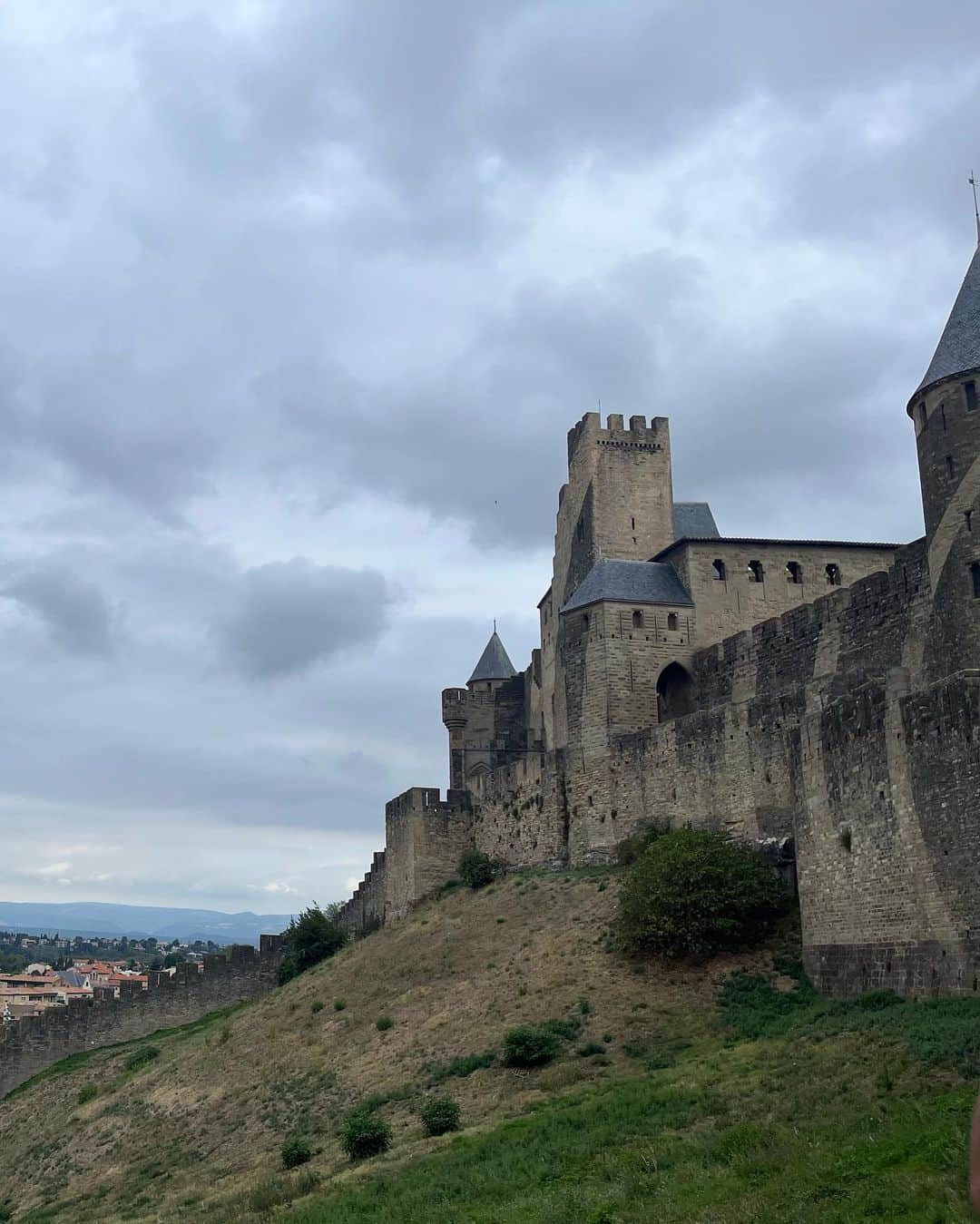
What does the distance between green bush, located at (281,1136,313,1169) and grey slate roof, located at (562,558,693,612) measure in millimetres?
24849

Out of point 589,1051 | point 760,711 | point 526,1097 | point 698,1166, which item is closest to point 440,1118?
point 526,1097

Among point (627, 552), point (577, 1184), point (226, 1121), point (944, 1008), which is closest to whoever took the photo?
point (577, 1184)

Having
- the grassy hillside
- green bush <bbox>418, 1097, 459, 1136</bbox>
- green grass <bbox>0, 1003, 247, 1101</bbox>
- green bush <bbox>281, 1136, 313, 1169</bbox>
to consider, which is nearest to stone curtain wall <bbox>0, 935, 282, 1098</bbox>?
green grass <bbox>0, 1003, 247, 1101</bbox>

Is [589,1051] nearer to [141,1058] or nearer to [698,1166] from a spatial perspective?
[698,1166]

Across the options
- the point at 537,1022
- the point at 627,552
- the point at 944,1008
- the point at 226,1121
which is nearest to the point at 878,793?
the point at 944,1008

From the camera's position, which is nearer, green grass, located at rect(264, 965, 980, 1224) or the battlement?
green grass, located at rect(264, 965, 980, 1224)

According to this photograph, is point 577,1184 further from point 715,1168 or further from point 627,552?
point 627,552

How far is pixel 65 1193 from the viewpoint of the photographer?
32.1 meters

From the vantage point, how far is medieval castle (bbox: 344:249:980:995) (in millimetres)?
26156

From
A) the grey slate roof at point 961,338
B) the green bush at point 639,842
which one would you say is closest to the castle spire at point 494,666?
the green bush at point 639,842

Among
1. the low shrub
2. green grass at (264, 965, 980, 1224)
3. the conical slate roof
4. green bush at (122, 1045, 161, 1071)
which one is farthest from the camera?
the conical slate roof

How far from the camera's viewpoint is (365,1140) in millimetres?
24484

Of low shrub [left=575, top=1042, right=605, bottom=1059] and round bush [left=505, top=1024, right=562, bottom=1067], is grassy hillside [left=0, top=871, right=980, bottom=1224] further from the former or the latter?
round bush [left=505, top=1024, right=562, bottom=1067]

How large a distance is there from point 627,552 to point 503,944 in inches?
810
